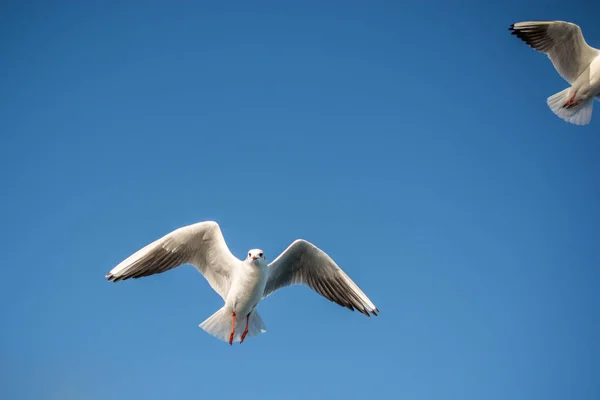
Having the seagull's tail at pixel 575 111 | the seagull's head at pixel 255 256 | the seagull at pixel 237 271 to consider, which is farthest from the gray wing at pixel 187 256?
the seagull's tail at pixel 575 111

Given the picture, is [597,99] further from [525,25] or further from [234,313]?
[234,313]

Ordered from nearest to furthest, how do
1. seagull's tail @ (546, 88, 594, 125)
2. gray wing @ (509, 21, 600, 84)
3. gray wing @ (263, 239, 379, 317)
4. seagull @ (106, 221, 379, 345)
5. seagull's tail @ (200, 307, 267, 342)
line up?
1. seagull @ (106, 221, 379, 345)
2. seagull's tail @ (200, 307, 267, 342)
3. gray wing @ (263, 239, 379, 317)
4. gray wing @ (509, 21, 600, 84)
5. seagull's tail @ (546, 88, 594, 125)

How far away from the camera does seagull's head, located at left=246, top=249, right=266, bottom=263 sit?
26.0 ft

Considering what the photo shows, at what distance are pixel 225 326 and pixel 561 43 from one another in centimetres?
771

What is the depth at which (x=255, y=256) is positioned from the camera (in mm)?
7922

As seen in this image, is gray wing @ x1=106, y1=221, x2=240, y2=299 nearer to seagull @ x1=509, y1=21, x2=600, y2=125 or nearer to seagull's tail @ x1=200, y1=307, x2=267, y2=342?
seagull's tail @ x1=200, y1=307, x2=267, y2=342

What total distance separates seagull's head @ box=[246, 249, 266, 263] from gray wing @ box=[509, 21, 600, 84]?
21.5 feet

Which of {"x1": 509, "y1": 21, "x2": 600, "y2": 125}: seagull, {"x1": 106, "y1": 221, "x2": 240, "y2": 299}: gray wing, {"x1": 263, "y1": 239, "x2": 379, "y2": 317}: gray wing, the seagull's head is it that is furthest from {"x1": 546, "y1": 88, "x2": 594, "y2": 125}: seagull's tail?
{"x1": 106, "y1": 221, "x2": 240, "y2": 299}: gray wing

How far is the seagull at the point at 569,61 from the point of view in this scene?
10859mm

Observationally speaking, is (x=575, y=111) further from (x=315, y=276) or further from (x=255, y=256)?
(x=255, y=256)

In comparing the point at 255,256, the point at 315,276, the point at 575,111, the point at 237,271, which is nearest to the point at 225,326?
the point at 237,271

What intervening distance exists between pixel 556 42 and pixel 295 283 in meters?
6.53

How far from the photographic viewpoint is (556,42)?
1108 centimetres

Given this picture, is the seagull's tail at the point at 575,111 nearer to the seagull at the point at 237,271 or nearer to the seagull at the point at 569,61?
the seagull at the point at 569,61
